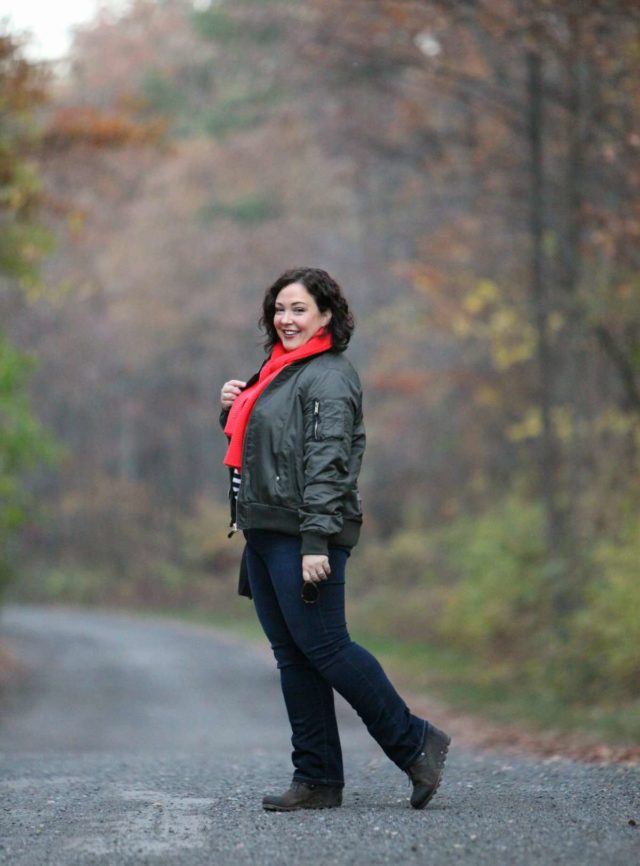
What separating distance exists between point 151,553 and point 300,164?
1375cm


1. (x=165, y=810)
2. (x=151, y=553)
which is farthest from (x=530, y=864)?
(x=151, y=553)

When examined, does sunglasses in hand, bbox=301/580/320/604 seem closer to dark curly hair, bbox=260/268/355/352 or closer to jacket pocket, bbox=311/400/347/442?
jacket pocket, bbox=311/400/347/442

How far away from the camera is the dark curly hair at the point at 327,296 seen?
20.0 ft

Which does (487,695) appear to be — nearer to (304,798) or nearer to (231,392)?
(304,798)

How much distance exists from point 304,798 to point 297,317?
2.00 meters

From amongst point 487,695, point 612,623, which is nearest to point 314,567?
point 612,623

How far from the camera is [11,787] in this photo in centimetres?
702

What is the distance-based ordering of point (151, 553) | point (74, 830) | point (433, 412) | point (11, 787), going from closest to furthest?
point (74, 830) → point (11, 787) → point (433, 412) → point (151, 553)

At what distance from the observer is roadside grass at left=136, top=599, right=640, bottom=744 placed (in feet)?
42.9

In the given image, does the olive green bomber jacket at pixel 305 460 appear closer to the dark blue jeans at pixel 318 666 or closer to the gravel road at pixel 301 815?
the dark blue jeans at pixel 318 666

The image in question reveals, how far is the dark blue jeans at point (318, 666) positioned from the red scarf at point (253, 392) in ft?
1.12

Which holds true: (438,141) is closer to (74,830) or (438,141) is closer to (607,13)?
(607,13)

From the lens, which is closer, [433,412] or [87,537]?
[433,412]

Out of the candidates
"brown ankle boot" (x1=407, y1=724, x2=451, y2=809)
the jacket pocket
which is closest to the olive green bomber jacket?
the jacket pocket
